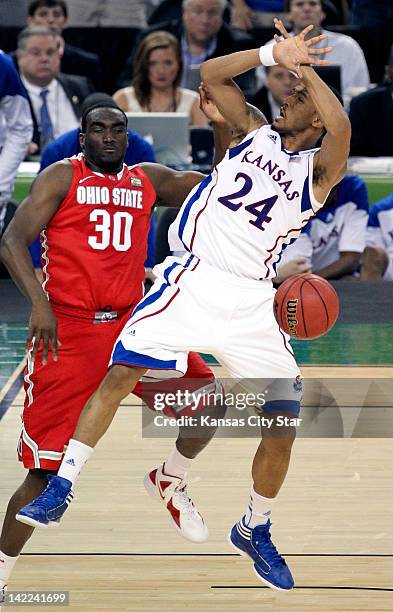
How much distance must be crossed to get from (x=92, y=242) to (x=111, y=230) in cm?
10

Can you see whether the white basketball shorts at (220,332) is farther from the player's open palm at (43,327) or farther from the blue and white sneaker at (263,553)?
the blue and white sneaker at (263,553)

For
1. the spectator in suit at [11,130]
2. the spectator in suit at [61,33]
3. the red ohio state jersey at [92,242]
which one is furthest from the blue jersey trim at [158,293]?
the spectator in suit at [61,33]

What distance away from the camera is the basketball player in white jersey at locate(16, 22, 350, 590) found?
498cm

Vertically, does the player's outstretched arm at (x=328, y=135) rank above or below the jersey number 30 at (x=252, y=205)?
above

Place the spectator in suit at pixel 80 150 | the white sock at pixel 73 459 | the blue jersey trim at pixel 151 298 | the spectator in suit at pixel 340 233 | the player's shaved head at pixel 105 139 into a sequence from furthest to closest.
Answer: the spectator in suit at pixel 340 233 < the spectator in suit at pixel 80 150 < the player's shaved head at pixel 105 139 < the blue jersey trim at pixel 151 298 < the white sock at pixel 73 459

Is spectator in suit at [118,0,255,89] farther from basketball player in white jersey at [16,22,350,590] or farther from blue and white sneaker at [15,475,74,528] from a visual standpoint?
blue and white sneaker at [15,475,74,528]

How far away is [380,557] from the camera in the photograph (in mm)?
5531

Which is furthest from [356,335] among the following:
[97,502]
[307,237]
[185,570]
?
[185,570]

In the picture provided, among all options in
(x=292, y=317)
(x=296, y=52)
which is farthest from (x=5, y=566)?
(x=296, y=52)

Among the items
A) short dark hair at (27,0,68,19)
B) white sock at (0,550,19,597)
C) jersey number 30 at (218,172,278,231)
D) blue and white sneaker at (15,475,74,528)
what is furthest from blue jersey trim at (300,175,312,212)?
short dark hair at (27,0,68,19)

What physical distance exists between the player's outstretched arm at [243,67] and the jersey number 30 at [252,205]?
1.14 ft

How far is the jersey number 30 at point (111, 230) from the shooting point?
525 centimetres

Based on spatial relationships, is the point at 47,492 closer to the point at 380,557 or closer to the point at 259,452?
the point at 259,452

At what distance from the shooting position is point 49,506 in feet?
15.4
